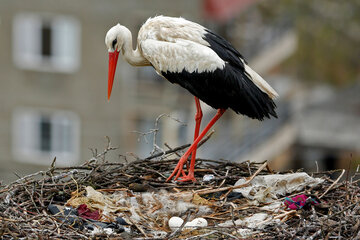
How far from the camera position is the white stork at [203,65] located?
31.9ft

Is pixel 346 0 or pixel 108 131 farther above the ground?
pixel 346 0

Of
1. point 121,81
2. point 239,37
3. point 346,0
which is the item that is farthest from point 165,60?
point 346,0

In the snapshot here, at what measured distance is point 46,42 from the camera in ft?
84.5

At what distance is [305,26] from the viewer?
3525cm

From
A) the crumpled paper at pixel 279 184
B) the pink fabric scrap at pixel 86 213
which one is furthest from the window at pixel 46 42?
the pink fabric scrap at pixel 86 213

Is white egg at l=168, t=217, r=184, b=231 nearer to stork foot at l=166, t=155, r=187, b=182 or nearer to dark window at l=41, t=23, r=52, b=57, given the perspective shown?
stork foot at l=166, t=155, r=187, b=182

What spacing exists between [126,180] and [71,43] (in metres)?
16.3

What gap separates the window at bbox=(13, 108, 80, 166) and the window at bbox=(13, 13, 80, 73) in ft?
4.60

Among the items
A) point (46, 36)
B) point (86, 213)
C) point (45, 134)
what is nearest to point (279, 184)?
point (86, 213)

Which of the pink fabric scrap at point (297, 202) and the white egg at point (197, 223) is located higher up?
the pink fabric scrap at point (297, 202)

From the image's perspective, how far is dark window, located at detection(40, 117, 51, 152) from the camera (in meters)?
26.7

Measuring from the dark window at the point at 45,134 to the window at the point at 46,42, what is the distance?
1575 mm

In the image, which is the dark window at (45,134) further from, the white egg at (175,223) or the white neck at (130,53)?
the white egg at (175,223)

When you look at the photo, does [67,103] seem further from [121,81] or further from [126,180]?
[126,180]
